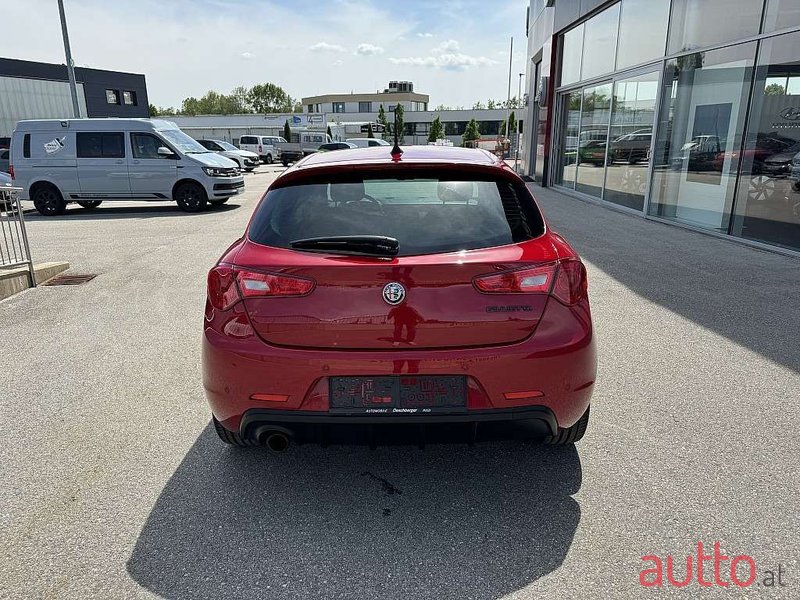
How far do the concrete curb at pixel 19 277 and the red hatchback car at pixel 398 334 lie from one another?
18.3ft

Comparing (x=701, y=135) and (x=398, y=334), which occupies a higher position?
(x=701, y=135)

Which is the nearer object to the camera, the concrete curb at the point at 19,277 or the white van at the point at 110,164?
the concrete curb at the point at 19,277

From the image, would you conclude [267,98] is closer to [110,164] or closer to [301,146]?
[301,146]

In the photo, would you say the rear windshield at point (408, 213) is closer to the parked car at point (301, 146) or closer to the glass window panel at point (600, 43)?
the glass window panel at point (600, 43)

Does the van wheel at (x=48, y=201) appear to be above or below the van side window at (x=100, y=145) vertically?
below

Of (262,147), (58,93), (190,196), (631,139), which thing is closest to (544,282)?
(631,139)

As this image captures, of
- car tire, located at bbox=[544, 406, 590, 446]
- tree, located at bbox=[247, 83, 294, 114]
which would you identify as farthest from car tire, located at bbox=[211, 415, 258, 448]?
tree, located at bbox=[247, 83, 294, 114]

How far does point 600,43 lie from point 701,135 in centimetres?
581

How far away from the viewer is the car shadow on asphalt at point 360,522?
2.24m

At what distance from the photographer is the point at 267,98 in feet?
430

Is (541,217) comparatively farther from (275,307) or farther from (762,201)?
(762,201)

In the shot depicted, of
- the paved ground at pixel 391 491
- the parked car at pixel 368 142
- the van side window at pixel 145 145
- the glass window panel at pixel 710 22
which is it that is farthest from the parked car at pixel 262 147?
the paved ground at pixel 391 491

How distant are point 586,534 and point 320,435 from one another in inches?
49.1

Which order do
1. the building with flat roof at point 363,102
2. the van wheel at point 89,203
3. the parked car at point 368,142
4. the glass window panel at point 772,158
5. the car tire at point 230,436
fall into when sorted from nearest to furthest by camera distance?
A: the car tire at point 230,436
the glass window panel at point 772,158
the van wheel at point 89,203
the parked car at point 368,142
the building with flat roof at point 363,102
